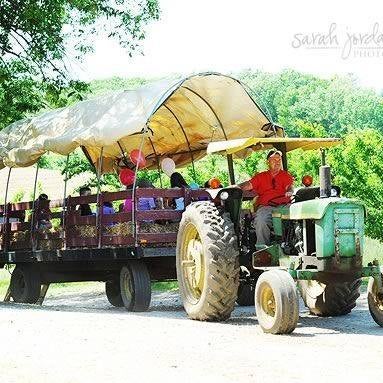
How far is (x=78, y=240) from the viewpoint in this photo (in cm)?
1337

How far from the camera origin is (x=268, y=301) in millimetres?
9516

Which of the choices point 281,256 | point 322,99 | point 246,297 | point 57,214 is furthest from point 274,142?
point 322,99

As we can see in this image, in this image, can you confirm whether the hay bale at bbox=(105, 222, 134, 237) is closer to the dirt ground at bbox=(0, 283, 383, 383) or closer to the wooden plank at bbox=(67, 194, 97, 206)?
the wooden plank at bbox=(67, 194, 97, 206)

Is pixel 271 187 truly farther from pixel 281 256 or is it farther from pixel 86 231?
pixel 86 231

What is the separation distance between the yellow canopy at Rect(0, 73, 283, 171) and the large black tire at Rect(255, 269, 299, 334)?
346cm

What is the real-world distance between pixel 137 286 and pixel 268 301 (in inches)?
126

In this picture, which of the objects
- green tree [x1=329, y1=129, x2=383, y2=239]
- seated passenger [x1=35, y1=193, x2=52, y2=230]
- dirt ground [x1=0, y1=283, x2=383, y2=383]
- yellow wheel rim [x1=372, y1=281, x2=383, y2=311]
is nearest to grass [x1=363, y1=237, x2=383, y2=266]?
green tree [x1=329, y1=129, x2=383, y2=239]

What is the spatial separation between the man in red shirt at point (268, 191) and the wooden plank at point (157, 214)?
5.11 feet

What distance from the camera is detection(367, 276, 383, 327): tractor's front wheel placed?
977 centimetres

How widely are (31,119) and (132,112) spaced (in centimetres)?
295

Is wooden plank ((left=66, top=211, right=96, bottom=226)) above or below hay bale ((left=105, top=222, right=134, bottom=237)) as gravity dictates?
above

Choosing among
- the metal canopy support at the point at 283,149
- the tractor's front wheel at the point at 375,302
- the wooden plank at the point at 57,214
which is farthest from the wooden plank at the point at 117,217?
the tractor's front wheel at the point at 375,302

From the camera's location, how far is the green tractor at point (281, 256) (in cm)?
943

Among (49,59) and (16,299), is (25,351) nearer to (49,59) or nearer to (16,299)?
(16,299)
